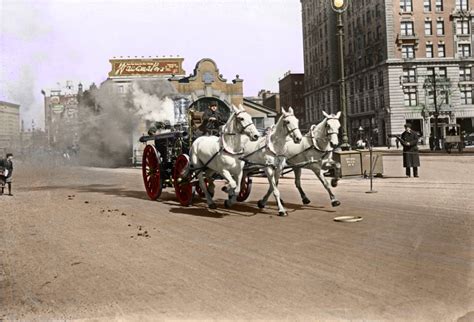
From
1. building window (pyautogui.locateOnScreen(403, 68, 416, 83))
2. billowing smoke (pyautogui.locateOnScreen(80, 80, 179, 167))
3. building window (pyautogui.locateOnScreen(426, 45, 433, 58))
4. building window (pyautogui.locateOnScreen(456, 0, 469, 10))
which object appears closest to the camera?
billowing smoke (pyautogui.locateOnScreen(80, 80, 179, 167))

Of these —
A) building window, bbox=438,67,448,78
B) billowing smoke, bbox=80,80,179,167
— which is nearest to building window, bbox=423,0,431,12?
building window, bbox=438,67,448,78

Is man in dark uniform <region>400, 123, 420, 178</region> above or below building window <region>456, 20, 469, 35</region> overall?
below

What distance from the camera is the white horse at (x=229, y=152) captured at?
9094 mm

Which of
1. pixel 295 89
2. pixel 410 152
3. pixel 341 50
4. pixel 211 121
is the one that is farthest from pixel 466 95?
pixel 211 121

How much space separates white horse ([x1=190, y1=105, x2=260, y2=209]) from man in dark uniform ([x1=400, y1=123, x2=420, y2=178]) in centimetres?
835

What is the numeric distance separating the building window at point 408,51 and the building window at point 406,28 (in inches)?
55.8

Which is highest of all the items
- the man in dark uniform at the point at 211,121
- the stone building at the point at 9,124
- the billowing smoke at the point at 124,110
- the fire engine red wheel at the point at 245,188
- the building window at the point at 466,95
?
the building window at the point at 466,95

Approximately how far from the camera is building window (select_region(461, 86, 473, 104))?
169ft

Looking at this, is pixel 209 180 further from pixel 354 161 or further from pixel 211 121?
pixel 354 161

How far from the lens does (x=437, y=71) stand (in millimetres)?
52375

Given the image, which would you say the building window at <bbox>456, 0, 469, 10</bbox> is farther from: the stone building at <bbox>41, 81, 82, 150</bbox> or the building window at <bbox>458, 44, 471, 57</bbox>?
the stone building at <bbox>41, 81, 82, 150</bbox>

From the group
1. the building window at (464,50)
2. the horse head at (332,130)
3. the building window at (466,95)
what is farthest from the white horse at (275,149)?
the building window at (464,50)

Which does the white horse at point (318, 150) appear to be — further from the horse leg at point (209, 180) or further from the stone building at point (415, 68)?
the stone building at point (415, 68)

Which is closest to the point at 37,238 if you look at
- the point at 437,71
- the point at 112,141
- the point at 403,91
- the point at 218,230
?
the point at 218,230
